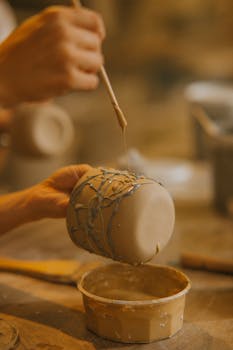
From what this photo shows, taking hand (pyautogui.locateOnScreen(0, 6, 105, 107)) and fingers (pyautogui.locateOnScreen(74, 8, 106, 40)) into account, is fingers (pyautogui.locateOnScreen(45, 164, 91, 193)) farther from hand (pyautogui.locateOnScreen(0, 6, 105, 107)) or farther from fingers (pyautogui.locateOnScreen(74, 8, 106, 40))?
fingers (pyautogui.locateOnScreen(74, 8, 106, 40))

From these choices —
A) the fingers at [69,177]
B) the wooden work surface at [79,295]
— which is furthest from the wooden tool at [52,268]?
the fingers at [69,177]

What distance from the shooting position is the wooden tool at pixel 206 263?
5.23 ft

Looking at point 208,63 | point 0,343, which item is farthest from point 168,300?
point 208,63

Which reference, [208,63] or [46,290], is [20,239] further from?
[208,63]

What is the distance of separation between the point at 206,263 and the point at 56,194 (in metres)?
0.52

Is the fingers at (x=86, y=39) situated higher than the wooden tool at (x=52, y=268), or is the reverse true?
the fingers at (x=86, y=39)

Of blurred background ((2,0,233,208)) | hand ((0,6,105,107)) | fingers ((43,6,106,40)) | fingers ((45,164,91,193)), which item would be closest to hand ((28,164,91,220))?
fingers ((45,164,91,193))

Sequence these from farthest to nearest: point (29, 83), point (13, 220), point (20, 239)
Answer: point (20, 239)
point (29, 83)
point (13, 220)

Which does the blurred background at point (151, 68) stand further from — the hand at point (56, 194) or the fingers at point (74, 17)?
the hand at point (56, 194)

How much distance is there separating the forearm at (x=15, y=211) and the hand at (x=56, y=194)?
0.06 feet

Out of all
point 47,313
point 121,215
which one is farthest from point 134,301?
point 47,313

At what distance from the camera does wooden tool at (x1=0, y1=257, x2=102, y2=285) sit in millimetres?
1554

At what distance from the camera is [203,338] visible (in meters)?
1.23

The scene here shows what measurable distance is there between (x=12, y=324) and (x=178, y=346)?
1.22 ft
